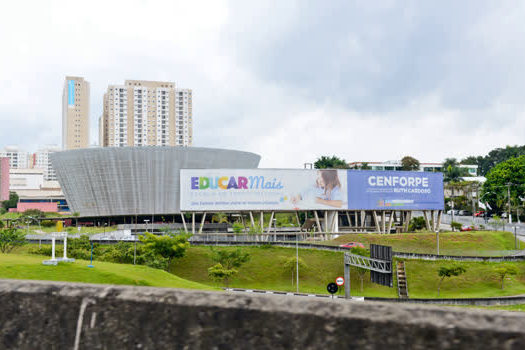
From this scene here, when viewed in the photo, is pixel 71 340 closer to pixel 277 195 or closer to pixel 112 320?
pixel 112 320

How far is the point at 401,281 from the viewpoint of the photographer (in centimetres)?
3897

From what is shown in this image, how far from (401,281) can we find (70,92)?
545 ft

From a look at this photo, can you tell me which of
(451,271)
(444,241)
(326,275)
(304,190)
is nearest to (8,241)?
(326,275)

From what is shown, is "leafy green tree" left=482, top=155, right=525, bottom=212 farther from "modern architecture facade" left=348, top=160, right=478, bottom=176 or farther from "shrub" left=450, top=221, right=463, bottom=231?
"modern architecture facade" left=348, top=160, right=478, bottom=176

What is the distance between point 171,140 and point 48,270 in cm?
11801

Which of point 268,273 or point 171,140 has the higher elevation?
point 171,140

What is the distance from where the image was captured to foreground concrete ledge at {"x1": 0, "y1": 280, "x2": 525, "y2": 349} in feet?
7.57

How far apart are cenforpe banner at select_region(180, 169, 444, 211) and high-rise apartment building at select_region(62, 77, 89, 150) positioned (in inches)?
5135

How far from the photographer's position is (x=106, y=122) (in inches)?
5497

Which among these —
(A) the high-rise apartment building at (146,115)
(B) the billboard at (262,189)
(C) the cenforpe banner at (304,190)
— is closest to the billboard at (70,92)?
(A) the high-rise apartment building at (146,115)

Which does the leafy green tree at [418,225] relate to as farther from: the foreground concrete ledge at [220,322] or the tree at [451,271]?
the foreground concrete ledge at [220,322]

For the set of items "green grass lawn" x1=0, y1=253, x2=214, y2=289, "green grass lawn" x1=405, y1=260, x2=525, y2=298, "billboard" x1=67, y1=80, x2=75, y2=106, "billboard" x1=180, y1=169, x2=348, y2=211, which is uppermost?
"billboard" x1=67, y1=80, x2=75, y2=106

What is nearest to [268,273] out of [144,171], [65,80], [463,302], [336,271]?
[336,271]

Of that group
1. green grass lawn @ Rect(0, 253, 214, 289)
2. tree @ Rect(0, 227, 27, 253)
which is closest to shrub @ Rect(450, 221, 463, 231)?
green grass lawn @ Rect(0, 253, 214, 289)
